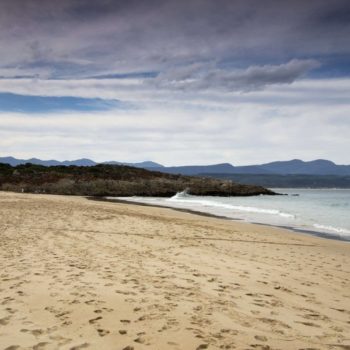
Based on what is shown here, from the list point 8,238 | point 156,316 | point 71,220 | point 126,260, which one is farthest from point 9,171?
point 156,316

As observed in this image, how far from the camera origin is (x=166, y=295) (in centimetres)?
665

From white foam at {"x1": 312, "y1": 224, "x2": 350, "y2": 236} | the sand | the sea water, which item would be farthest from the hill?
the sand

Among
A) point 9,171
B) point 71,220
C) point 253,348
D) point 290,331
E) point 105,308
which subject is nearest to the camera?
point 253,348

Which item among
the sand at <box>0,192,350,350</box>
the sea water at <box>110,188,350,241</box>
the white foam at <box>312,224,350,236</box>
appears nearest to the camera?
the sand at <box>0,192,350,350</box>

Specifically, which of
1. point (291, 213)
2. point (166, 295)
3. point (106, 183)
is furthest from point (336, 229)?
point (106, 183)

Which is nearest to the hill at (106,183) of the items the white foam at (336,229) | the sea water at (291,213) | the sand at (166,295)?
the sea water at (291,213)

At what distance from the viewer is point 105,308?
588 cm

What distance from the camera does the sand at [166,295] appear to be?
4.91m

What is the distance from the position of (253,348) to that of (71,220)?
14.6m

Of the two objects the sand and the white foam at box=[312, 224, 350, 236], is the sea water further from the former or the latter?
the sand

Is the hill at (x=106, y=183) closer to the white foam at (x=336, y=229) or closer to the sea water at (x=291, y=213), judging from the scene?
the sea water at (x=291, y=213)

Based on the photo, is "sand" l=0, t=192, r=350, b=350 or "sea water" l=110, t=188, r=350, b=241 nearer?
"sand" l=0, t=192, r=350, b=350

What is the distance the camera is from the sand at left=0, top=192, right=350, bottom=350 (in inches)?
193

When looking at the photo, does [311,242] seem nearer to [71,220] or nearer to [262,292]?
[262,292]
